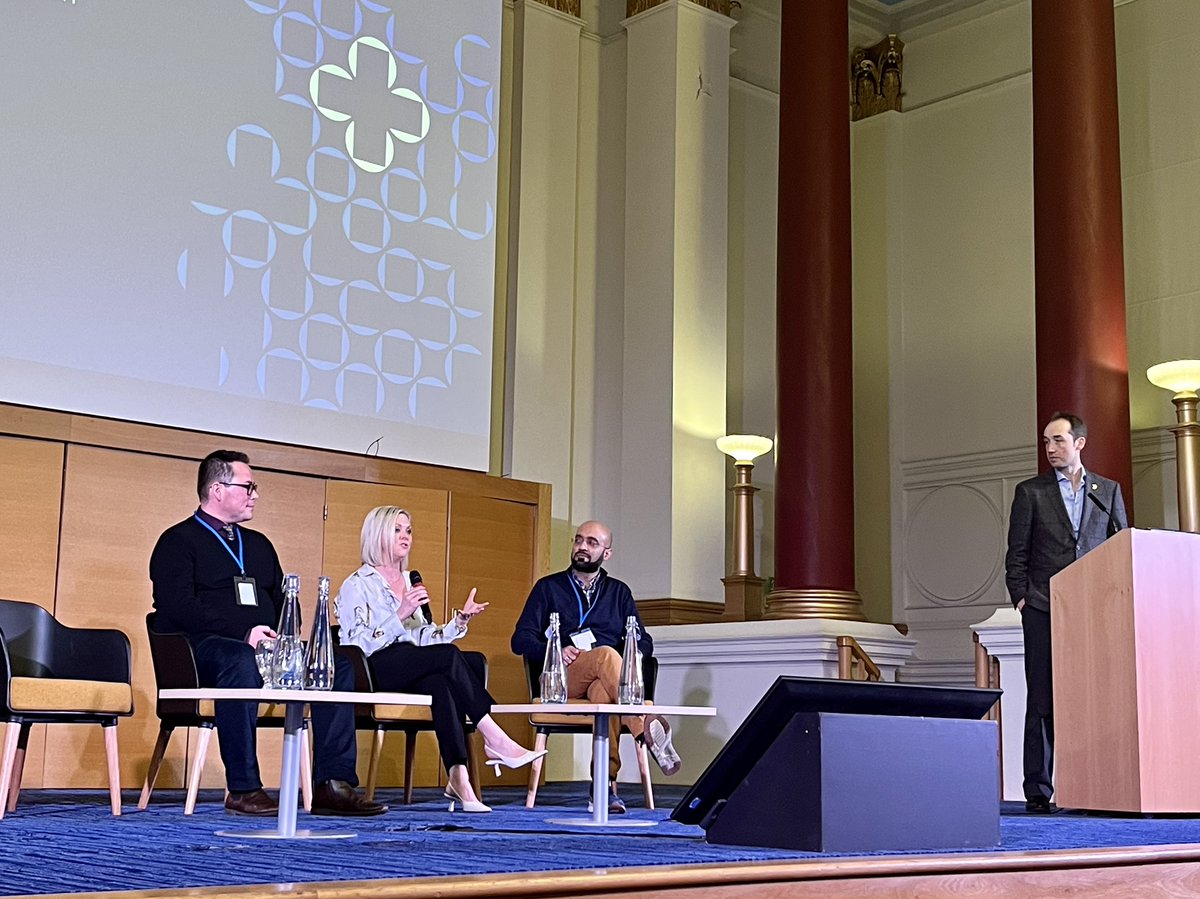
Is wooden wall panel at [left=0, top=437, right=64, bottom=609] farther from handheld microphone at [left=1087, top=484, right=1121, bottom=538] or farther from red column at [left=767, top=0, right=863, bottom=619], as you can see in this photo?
handheld microphone at [left=1087, top=484, right=1121, bottom=538]

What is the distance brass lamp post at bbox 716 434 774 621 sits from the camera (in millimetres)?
7875

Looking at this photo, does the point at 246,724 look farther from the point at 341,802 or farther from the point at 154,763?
the point at 154,763

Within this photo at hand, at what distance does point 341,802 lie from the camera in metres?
4.25

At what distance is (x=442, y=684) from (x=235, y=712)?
2.02 ft

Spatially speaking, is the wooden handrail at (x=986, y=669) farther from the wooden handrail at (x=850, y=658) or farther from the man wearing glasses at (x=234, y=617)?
the man wearing glasses at (x=234, y=617)

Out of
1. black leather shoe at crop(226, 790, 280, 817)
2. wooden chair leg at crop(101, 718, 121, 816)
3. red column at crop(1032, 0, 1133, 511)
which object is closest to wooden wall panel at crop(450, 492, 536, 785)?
red column at crop(1032, 0, 1133, 511)

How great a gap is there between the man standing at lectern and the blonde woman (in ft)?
5.45

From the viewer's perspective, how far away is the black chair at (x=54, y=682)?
4285 mm

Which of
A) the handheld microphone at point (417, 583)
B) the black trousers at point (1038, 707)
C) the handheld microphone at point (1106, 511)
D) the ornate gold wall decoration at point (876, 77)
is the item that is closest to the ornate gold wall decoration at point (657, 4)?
the ornate gold wall decoration at point (876, 77)

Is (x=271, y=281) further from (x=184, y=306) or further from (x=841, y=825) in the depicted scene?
(x=841, y=825)

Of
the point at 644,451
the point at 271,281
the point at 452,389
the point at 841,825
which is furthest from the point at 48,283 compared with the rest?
the point at 841,825

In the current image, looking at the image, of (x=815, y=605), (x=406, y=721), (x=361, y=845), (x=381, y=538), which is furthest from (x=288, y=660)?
(x=815, y=605)

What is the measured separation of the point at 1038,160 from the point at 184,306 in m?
3.97

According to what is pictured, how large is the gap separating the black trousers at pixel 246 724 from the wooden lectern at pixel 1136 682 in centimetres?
199
